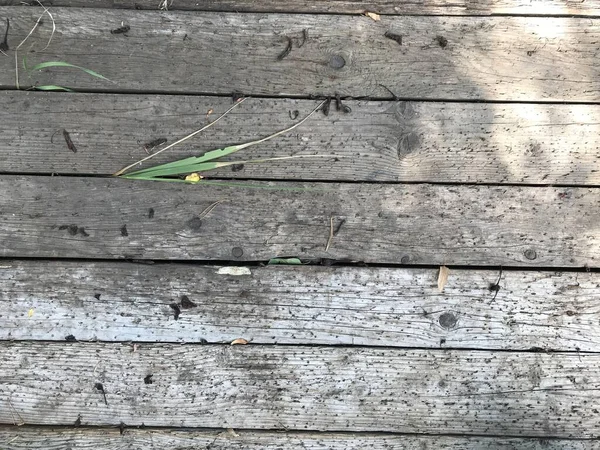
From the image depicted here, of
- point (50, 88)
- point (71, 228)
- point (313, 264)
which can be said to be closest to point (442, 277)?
point (313, 264)

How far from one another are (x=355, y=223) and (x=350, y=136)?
33 cm

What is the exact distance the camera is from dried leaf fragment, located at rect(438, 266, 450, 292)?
177cm

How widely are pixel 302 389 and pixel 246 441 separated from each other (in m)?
0.28

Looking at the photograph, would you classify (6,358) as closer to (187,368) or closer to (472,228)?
(187,368)

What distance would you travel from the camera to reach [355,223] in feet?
5.86

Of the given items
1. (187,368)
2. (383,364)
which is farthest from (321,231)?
(187,368)

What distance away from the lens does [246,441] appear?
1.77m

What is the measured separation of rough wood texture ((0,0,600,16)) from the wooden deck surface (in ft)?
0.13

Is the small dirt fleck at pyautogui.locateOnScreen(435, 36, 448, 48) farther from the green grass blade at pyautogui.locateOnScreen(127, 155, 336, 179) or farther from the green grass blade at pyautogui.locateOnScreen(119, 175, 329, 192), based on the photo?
the green grass blade at pyautogui.locateOnScreen(127, 155, 336, 179)

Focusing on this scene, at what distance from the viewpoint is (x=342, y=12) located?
1837 mm

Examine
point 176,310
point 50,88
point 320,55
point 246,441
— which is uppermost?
point 320,55

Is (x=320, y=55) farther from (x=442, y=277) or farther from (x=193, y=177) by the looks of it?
(x=442, y=277)

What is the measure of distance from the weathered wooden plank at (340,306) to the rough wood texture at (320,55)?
0.68 meters

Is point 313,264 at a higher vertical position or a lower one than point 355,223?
lower
